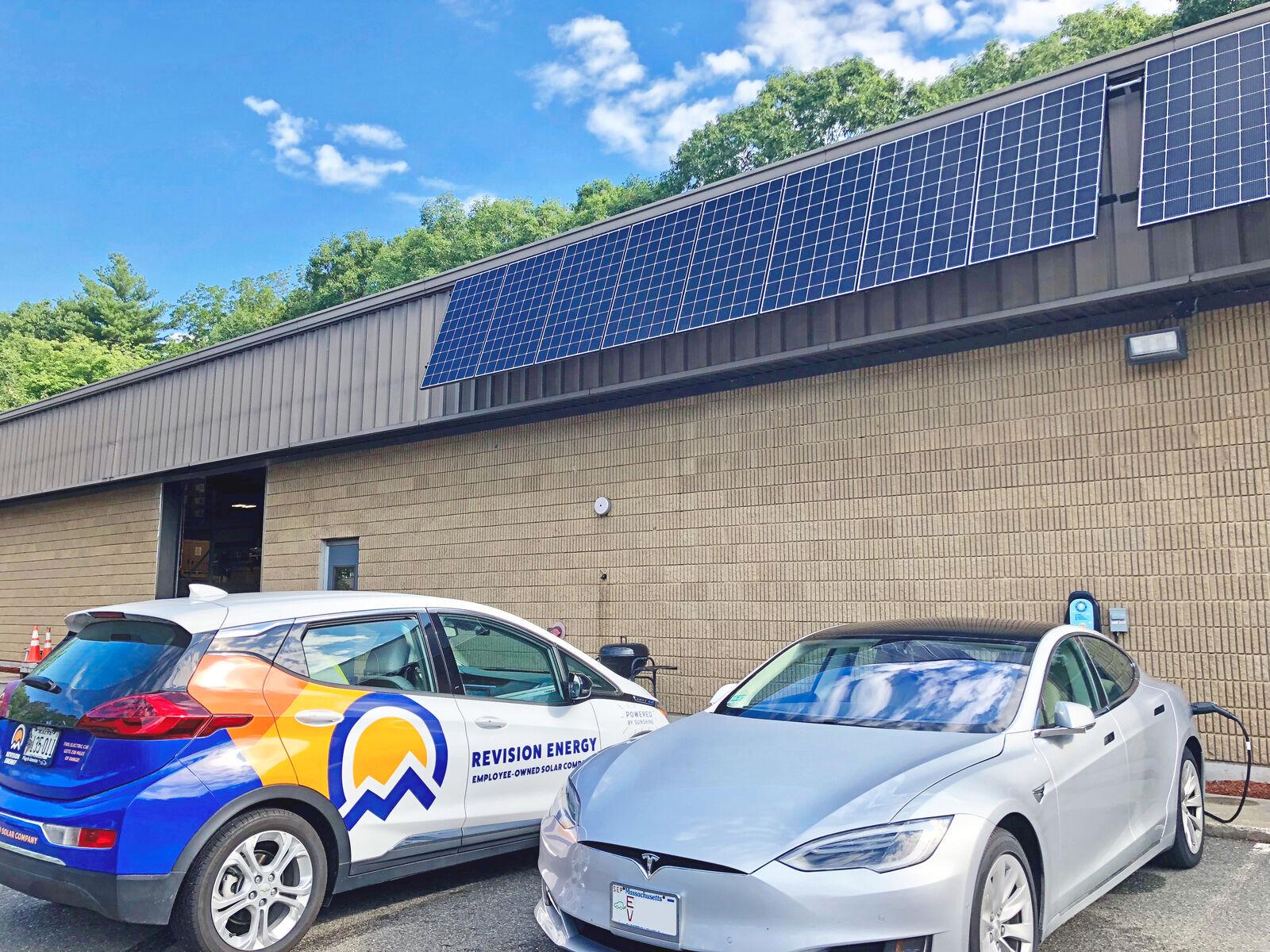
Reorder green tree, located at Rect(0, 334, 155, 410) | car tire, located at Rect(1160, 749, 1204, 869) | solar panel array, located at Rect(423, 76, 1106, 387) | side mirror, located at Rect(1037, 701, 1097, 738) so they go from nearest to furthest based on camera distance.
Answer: side mirror, located at Rect(1037, 701, 1097, 738) < car tire, located at Rect(1160, 749, 1204, 869) < solar panel array, located at Rect(423, 76, 1106, 387) < green tree, located at Rect(0, 334, 155, 410)

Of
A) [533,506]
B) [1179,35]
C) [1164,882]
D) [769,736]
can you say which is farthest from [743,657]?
[1179,35]

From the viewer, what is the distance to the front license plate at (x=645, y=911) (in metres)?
3.35

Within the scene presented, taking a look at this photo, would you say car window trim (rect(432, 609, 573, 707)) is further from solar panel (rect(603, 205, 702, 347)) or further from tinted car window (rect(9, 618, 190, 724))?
solar panel (rect(603, 205, 702, 347))

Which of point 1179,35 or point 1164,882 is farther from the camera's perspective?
point 1179,35

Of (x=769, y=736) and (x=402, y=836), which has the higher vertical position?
(x=769, y=736)

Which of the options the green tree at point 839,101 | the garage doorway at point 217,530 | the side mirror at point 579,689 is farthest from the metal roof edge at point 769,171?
the green tree at point 839,101

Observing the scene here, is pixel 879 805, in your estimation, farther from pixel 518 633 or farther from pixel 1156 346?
pixel 1156 346

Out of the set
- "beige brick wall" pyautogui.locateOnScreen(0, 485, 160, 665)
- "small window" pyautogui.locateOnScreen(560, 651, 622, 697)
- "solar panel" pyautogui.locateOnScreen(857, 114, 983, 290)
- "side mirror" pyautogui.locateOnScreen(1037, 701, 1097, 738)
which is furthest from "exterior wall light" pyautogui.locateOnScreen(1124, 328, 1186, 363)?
"beige brick wall" pyautogui.locateOnScreen(0, 485, 160, 665)

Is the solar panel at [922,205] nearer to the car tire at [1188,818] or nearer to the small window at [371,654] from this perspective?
the car tire at [1188,818]

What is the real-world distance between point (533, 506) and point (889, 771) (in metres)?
8.68

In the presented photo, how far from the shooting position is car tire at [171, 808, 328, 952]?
4098 millimetres

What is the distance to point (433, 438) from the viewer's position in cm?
1329

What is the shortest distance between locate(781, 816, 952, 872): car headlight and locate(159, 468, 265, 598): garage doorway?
14.6m

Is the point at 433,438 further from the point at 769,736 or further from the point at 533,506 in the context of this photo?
the point at 769,736
